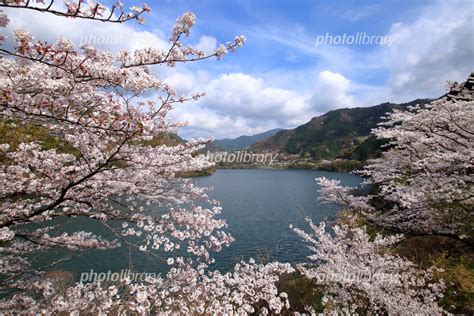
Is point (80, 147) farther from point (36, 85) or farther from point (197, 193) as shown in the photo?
point (197, 193)

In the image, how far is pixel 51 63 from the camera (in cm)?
321

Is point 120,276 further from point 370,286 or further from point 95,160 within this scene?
point 370,286

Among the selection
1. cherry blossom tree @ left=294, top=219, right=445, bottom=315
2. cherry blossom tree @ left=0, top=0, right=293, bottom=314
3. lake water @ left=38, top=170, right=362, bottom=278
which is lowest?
lake water @ left=38, top=170, right=362, bottom=278

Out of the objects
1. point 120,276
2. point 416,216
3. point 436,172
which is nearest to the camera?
point 436,172

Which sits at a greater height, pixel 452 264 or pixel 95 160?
pixel 95 160

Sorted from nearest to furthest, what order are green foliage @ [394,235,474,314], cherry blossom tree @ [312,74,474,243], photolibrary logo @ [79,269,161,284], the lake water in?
1. cherry blossom tree @ [312,74,474,243]
2. green foliage @ [394,235,474,314]
3. photolibrary logo @ [79,269,161,284]
4. the lake water

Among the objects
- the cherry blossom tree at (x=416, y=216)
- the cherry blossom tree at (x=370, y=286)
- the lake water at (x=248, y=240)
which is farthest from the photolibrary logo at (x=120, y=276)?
the cherry blossom tree at (x=416, y=216)

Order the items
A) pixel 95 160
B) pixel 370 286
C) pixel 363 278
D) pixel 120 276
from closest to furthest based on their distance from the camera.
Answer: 1. pixel 95 160
2. pixel 370 286
3. pixel 363 278
4. pixel 120 276

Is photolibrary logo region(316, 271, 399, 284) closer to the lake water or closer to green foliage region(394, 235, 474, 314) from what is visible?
green foliage region(394, 235, 474, 314)

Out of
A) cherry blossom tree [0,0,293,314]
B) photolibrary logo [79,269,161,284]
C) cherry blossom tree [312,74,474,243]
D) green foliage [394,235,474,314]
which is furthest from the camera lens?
photolibrary logo [79,269,161,284]

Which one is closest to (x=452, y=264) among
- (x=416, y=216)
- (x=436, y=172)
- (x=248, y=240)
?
(x=416, y=216)

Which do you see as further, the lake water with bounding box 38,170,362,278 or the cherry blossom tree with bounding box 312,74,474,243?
the lake water with bounding box 38,170,362,278

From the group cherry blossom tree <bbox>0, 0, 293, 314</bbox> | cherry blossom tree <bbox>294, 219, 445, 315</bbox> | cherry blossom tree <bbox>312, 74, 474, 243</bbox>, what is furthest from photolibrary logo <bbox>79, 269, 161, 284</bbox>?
cherry blossom tree <bbox>312, 74, 474, 243</bbox>


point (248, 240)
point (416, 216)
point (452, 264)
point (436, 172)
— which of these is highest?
point (436, 172)
